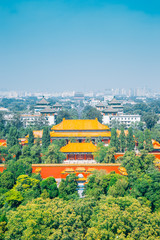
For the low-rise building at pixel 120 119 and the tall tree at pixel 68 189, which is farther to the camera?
the low-rise building at pixel 120 119

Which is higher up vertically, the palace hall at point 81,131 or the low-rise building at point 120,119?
the palace hall at point 81,131

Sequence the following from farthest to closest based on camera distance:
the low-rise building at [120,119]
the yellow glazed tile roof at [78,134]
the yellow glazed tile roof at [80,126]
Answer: the low-rise building at [120,119], the yellow glazed tile roof at [80,126], the yellow glazed tile roof at [78,134]

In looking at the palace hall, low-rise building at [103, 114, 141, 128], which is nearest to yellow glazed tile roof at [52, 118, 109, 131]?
the palace hall

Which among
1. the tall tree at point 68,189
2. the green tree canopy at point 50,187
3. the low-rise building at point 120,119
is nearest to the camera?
the tall tree at point 68,189

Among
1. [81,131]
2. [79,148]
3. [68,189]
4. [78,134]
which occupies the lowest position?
→ [68,189]

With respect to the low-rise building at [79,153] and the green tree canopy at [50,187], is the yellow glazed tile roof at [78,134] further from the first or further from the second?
the green tree canopy at [50,187]

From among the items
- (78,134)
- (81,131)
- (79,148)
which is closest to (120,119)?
(81,131)

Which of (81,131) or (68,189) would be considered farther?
(81,131)

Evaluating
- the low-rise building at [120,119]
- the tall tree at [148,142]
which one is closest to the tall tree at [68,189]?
the tall tree at [148,142]

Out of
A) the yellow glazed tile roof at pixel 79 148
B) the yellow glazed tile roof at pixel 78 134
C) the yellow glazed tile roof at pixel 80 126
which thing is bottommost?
the yellow glazed tile roof at pixel 79 148

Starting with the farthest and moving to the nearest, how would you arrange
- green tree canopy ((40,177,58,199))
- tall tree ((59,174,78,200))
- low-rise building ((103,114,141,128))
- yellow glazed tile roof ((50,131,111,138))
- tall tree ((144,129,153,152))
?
low-rise building ((103,114,141,128))
yellow glazed tile roof ((50,131,111,138))
tall tree ((144,129,153,152))
green tree canopy ((40,177,58,199))
tall tree ((59,174,78,200))

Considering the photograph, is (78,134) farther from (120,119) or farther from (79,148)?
(120,119)

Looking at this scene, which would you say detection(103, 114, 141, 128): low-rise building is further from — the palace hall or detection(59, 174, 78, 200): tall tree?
detection(59, 174, 78, 200): tall tree

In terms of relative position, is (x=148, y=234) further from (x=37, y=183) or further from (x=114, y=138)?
(x=114, y=138)
